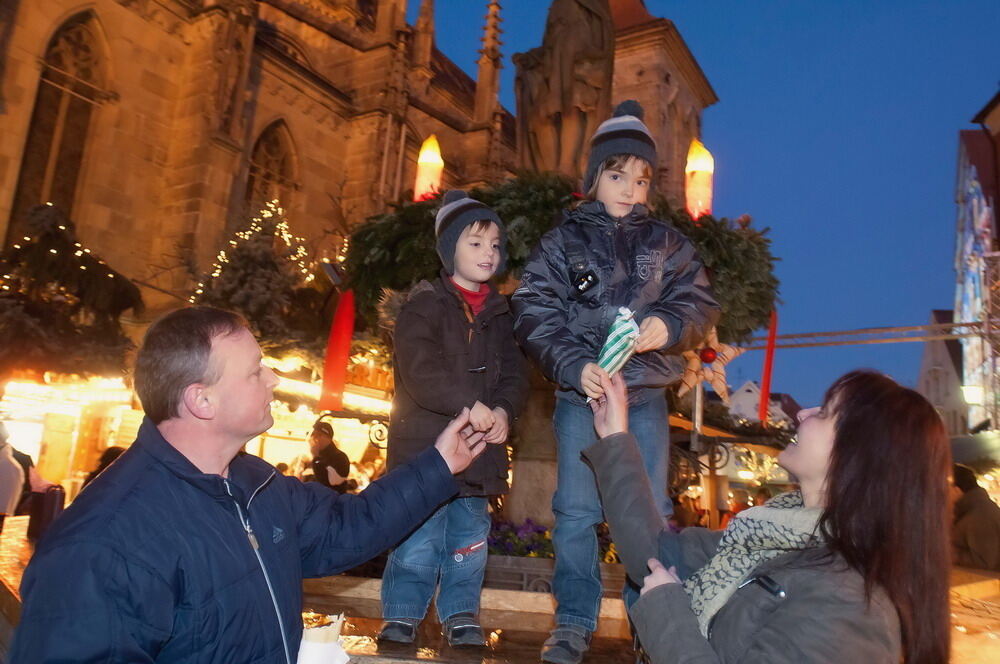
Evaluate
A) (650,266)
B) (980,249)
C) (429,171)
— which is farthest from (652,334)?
(980,249)

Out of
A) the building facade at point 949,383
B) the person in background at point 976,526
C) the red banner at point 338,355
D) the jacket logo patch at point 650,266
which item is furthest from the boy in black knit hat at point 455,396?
the building facade at point 949,383

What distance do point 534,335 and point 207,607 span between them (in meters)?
1.64

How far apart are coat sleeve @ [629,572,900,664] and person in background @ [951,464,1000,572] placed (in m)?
8.54

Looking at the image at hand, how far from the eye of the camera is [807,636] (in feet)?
4.87

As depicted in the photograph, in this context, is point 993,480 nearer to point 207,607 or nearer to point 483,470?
point 483,470

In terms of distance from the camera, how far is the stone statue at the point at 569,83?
16.5 ft

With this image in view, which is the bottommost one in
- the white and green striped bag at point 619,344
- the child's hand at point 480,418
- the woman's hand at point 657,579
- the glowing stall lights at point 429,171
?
the woman's hand at point 657,579

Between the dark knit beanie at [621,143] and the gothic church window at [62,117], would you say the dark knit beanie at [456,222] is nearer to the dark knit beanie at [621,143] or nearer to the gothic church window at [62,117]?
the dark knit beanie at [621,143]

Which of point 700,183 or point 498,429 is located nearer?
point 498,429

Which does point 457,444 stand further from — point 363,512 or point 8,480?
point 8,480

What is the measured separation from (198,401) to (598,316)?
1.70m

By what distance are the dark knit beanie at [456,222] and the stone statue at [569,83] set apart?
5.37 feet

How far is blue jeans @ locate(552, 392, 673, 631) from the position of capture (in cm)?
287

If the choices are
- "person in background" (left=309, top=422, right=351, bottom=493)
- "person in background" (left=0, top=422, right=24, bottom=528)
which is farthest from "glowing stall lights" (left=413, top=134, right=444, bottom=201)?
"person in background" (left=0, top=422, right=24, bottom=528)
